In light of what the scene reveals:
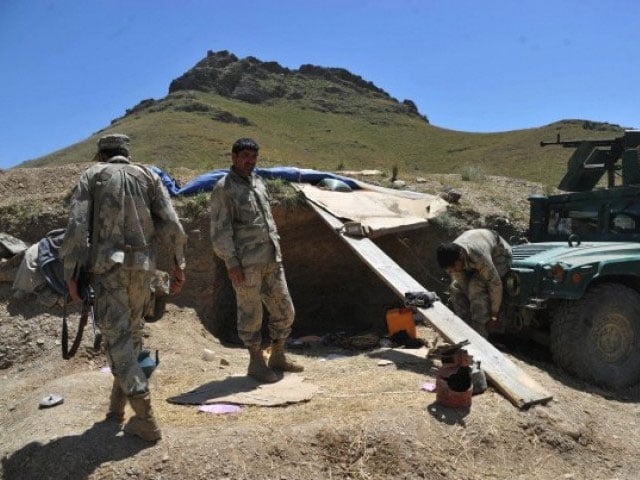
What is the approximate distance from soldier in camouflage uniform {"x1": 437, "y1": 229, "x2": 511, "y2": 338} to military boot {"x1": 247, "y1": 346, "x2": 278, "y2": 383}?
1.75 m

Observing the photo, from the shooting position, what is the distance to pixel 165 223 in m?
3.71

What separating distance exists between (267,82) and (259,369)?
2544 inches

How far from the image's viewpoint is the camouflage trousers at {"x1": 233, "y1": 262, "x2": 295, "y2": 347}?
4.52 metres

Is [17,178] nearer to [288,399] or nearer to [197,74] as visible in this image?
[288,399]

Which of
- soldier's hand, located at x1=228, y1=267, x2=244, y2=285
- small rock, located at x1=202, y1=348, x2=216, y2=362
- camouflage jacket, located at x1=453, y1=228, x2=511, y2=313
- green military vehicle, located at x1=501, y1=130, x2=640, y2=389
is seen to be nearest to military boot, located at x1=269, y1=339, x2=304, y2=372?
soldier's hand, located at x1=228, y1=267, x2=244, y2=285

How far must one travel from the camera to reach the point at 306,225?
25.9 ft

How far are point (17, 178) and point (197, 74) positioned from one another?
59.5 meters

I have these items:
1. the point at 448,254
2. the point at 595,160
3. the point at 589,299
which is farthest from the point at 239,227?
the point at 595,160

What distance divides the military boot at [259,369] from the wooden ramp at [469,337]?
4.72 feet

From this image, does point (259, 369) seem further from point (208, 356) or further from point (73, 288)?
point (73, 288)

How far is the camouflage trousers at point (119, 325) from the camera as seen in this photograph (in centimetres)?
333

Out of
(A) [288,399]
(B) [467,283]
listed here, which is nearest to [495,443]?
(A) [288,399]

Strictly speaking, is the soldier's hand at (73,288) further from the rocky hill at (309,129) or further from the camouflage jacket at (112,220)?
the rocky hill at (309,129)

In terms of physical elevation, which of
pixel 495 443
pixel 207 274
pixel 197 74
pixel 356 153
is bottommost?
pixel 495 443
